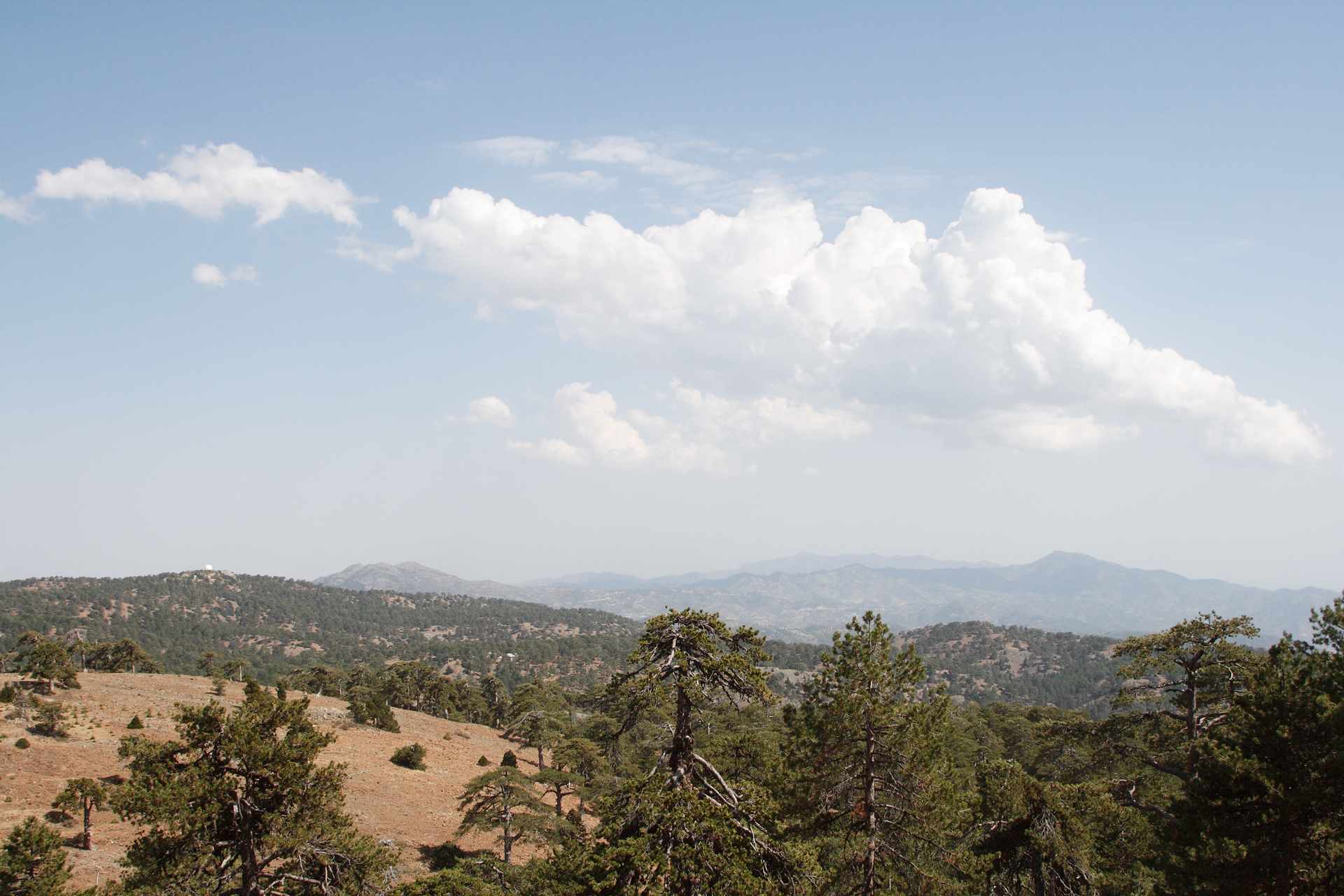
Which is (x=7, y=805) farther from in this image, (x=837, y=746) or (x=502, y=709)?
(x=502, y=709)

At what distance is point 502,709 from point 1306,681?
338ft

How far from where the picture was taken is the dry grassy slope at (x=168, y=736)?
31359 mm

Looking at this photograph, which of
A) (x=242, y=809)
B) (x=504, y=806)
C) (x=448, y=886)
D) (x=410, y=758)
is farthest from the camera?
(x=410, y=758)

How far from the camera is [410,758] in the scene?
5031cm

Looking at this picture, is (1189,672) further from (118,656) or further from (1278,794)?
(118,656)

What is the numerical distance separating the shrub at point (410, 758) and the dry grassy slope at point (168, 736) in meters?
0.86

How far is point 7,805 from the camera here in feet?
101

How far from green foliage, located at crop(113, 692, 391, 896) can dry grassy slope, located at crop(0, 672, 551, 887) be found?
1921 centimetres

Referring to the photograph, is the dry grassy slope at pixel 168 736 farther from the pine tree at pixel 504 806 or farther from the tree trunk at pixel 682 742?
the tree trunk at pixel 682 742

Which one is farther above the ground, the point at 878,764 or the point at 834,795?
the point at 878,764

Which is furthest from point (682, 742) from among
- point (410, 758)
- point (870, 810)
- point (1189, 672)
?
point (410, 758)

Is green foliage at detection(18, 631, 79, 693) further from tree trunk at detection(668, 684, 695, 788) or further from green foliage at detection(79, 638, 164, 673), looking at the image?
tree trunk at detection(668, 684, 695, 788)

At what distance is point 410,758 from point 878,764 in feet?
149

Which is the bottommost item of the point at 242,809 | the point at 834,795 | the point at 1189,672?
the point at 834,795
